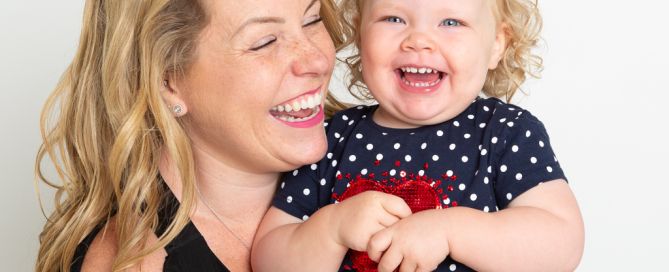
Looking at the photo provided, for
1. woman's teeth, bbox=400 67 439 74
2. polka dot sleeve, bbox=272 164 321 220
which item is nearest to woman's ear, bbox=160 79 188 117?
polka dot sleeve, bbox=272 164 321 220

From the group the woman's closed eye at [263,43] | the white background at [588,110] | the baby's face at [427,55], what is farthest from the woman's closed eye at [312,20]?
the white background at [588,110]

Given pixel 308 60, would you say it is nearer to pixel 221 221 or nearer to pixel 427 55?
pixel 427 55

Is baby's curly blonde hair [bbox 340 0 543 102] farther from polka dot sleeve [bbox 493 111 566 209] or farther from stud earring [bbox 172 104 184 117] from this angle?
stud earring [bbox 172 104 184 117]

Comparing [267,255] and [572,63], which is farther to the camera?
[572,63]

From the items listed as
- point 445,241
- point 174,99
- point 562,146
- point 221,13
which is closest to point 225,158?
point 174,99

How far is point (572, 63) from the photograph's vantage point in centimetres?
453

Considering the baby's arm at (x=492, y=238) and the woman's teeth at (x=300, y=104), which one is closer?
the baby's arm at (x=492, y=238)

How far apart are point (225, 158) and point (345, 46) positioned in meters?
0.64

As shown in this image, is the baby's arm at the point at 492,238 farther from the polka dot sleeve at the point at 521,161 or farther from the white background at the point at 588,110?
the white background at the point at 588,110

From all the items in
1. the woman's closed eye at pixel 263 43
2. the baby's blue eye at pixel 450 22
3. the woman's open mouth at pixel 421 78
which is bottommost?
the woman's open mouth at pixel 421 78

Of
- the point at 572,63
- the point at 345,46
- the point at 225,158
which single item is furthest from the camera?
the point at 572,63

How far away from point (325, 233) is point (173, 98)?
681 millimetres

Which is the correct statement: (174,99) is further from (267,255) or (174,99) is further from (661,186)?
(661,186)

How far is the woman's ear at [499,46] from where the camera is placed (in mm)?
2939
